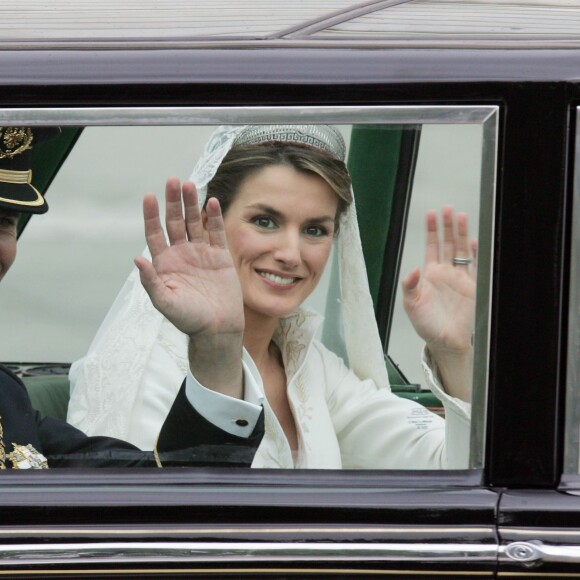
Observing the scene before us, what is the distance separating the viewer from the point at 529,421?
6.35 ft

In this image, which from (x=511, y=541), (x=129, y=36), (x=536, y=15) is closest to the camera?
(x=511, y=541)

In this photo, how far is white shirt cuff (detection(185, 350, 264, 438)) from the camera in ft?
6.78

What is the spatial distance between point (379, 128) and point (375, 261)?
0.99 ft

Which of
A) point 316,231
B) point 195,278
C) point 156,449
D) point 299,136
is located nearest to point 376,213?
point 316,231

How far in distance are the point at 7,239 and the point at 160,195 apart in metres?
0.35

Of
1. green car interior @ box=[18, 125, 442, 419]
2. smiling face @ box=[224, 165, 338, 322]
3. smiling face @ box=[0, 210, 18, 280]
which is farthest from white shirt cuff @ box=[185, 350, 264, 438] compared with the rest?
smiling face @ box=[0, 210, 18, 280]

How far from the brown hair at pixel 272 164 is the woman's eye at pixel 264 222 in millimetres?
63

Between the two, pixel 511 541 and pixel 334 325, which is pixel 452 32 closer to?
pixel 334 325

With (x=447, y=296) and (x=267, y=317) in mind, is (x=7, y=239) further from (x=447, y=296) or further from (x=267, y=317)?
(x=447, y=296)

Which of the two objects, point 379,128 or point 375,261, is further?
point 375,261

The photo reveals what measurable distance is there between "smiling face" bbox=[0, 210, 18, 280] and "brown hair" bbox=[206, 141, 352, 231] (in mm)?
379

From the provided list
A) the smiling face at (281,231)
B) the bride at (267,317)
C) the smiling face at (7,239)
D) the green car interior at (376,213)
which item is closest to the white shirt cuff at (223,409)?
the bride at (267,317)

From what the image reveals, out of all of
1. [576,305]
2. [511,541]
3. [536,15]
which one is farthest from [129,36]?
[511,541]

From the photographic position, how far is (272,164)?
2.17 metres
